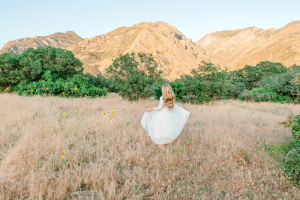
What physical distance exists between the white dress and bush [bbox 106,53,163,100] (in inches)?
228

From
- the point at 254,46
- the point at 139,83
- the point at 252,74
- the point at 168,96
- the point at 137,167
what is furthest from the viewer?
the point at 254,46

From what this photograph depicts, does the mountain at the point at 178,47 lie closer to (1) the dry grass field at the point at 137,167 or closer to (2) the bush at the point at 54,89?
(2) the bush at the point at 54,89

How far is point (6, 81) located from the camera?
1395cm

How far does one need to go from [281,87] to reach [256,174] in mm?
15413

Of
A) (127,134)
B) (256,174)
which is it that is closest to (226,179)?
(256,174)

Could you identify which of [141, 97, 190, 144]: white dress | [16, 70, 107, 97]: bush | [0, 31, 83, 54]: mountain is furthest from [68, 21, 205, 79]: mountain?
[141, 97, 190, 144]: white dress

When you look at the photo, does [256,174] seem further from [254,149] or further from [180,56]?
[180,56]

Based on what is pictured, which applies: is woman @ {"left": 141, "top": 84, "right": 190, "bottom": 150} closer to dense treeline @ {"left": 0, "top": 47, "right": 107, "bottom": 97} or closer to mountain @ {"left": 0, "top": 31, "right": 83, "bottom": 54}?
dense treeline @ {"left": 0, "top": 47, "right": 107, "bottom": 97}

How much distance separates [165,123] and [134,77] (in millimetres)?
6688

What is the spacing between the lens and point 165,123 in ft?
13.7

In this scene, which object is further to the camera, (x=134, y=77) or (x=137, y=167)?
(x=134, y=77)

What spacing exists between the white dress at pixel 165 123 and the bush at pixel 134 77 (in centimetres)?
579

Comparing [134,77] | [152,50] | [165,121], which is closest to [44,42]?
[152,50]

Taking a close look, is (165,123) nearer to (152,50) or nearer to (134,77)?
(134,77)
